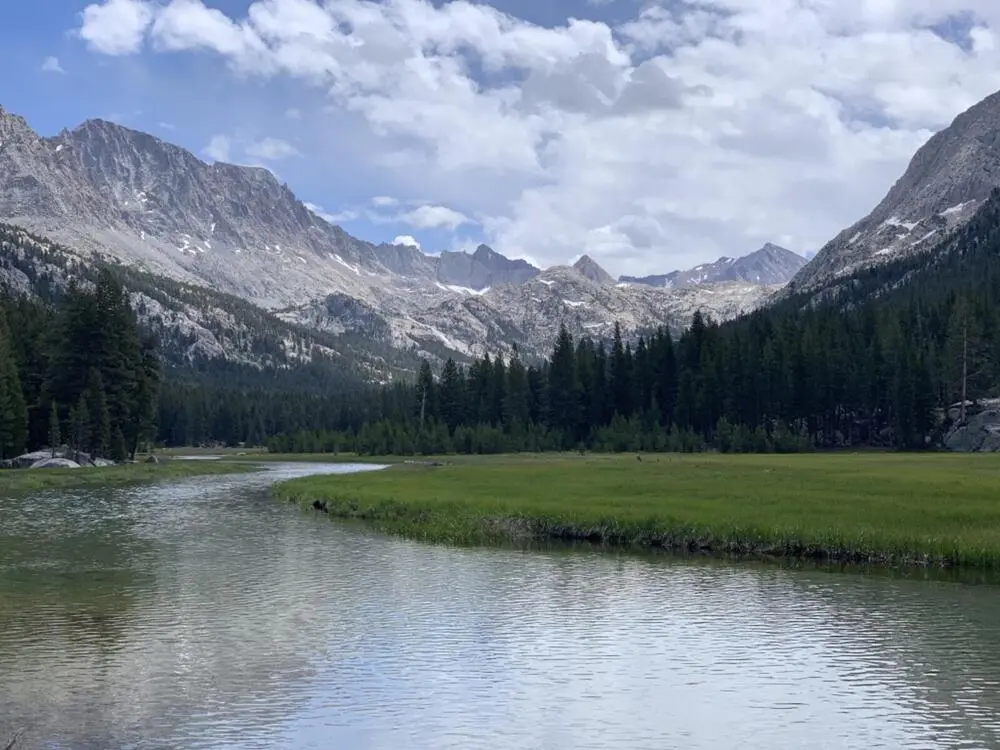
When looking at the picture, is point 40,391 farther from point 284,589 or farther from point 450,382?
point 284,589

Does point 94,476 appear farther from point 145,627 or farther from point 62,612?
point 145,627

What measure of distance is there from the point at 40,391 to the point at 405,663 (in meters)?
112

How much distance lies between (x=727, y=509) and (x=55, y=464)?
83.8m

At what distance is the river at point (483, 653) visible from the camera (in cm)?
2122

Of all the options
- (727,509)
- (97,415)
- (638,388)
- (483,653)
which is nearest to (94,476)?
(97,415)

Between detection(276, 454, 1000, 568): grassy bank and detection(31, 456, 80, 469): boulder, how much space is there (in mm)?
41906

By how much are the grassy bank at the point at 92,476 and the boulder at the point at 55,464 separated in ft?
11.1

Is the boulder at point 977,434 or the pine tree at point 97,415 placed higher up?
the pine tree at point 97,415

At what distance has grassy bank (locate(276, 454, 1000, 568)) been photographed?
1719 inches

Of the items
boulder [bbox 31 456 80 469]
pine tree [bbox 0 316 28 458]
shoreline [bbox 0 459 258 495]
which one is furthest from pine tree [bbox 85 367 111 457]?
pine tree [bbox 0 316 28 458]

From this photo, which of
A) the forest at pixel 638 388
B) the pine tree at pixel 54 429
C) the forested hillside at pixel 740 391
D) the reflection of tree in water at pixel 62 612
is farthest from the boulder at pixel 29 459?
the forested hillside at pixel 740 391

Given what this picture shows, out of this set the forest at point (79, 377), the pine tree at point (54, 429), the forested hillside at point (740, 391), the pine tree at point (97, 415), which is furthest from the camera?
the forested hillside at point (740, 391)

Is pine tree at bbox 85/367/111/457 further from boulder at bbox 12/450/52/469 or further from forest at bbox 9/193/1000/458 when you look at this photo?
boulder at bbox 12/450/52/469

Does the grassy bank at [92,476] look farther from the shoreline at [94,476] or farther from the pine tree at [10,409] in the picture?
the pine tree at [10,409]
